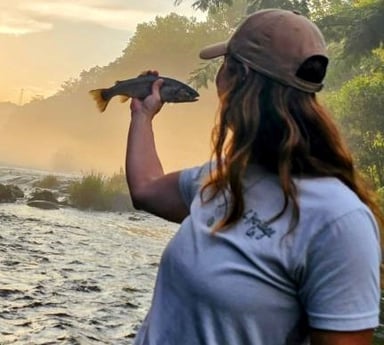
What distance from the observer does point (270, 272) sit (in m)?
2.02

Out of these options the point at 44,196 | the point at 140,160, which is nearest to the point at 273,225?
the point at 140,160

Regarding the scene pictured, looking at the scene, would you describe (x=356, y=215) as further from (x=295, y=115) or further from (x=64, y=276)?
(x=64, y=276)

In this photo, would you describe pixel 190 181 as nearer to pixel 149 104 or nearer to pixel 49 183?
pixel 149 104

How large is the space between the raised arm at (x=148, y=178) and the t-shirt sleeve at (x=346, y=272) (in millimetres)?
735

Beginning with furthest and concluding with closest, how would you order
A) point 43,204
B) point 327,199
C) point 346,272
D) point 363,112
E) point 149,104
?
point 363,112 → point 43,204 → point 149,104 → point 327,199 → point 346,272

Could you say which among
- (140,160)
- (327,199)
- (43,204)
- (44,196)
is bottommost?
(44,196)

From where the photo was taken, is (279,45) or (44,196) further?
(44,196)

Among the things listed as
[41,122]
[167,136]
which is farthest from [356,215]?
[41,122]

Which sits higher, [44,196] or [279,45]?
[279,45]

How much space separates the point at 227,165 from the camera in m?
2.19

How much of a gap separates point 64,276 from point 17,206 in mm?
12273

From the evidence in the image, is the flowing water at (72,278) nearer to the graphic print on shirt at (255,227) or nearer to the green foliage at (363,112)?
the graphic print on shirt at (255,227)

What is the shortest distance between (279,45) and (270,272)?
676mm

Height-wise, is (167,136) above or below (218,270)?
below
